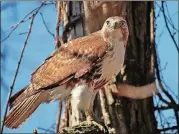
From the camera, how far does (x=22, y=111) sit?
1.53 metres

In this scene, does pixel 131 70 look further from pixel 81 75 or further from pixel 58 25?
pixel 81 75

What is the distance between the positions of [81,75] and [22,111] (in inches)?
6.6

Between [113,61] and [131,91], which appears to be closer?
[113,61]

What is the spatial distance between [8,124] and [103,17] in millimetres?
625

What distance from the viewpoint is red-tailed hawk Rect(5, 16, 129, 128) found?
1552 millimetres

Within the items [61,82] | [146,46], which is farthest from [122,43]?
[146,46]

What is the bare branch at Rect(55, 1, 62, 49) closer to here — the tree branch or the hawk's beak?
the tree branch

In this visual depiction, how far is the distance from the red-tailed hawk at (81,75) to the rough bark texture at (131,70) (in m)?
0.63

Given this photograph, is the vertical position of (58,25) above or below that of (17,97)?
above

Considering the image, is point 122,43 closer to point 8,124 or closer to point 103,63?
point 103,63

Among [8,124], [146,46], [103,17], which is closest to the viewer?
[8,124]

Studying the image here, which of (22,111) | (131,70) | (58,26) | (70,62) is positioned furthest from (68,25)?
(22,111)

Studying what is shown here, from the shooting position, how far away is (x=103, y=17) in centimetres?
202

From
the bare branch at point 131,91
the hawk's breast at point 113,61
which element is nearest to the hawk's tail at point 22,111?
the hawk's breast at point 113,61
